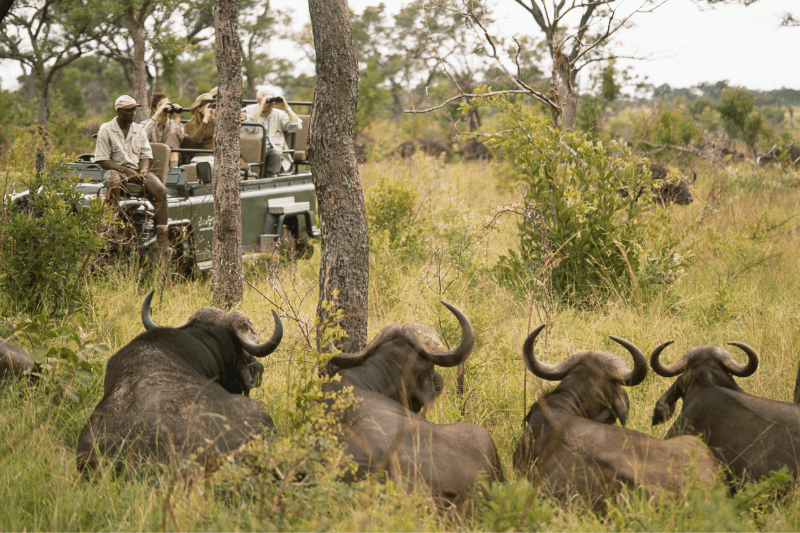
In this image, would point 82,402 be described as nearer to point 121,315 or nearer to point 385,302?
point 121,315

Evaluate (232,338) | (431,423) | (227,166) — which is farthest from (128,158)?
(431,423)

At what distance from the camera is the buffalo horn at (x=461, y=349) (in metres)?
4.00

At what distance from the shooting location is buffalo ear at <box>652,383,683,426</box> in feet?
13.9

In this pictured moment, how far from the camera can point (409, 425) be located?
3613mm

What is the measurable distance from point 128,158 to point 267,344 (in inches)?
169

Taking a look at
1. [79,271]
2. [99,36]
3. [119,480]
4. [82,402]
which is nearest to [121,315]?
[79,271]

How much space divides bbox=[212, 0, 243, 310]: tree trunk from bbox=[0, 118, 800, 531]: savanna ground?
401 mm

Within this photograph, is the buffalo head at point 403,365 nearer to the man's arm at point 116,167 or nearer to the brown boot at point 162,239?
the brown boot at point 162,239

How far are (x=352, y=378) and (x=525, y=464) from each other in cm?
107

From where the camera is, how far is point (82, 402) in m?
4.52

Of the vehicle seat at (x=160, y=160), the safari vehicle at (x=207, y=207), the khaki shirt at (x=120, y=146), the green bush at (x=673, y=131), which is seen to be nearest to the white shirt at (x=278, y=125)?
the safari vehicle at (x=207, y=207)

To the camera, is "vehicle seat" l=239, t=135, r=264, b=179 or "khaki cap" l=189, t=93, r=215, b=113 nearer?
"vehicle seat" l=239, t=135, r=264, b=179

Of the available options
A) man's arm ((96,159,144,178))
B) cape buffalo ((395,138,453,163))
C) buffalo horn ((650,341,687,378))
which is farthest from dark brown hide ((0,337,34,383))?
cape buffalo ((395,138,453,163))

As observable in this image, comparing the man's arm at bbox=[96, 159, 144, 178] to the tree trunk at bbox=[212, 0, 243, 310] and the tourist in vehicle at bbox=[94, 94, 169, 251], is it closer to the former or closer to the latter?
the tourist in vehicle at bbox=[94, 94, 169, 251]
